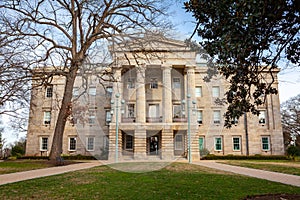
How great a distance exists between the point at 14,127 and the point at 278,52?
2366 cm

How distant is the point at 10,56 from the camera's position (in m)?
11.2

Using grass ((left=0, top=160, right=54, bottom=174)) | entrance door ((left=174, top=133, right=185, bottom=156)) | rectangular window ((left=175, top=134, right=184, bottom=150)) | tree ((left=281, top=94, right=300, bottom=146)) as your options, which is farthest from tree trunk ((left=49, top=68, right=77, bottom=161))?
tree ((left=281, top=94, right=300, bottom=146))

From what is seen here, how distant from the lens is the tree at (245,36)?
386cm

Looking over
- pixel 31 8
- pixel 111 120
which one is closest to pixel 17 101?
pixel 31 8

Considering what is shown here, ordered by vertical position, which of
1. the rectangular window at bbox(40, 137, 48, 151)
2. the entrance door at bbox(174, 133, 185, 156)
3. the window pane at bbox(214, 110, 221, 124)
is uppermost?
the window pane at bbox(214, 110, 221, 124)

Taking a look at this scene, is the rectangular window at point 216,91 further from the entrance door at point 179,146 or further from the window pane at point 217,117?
the entrance door at point 179,146

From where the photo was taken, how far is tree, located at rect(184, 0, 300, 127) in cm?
386

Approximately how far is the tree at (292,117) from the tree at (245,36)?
34967mm

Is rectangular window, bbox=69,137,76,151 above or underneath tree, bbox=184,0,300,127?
underneath

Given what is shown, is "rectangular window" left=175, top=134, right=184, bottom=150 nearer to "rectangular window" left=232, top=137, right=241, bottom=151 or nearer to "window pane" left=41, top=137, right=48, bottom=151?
"rectangular window" left=232, top=137, right=241, bottom=151

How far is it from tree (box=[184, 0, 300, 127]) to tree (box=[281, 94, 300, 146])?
34967 mm

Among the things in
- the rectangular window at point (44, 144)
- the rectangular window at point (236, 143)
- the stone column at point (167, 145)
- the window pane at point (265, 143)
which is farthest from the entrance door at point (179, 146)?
the rectangular window at point (44, 144)

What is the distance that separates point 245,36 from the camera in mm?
3912

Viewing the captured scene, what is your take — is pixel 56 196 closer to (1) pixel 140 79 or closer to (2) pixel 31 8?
(1) pixel 140 79
